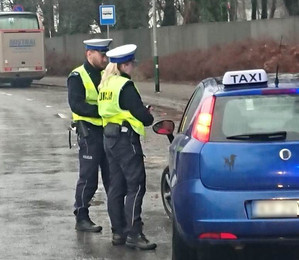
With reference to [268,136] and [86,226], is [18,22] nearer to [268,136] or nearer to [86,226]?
[86,226]

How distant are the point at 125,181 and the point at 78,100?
1.01m

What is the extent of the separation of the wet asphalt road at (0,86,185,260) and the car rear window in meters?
1.76

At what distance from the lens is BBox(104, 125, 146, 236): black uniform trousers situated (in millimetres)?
7930

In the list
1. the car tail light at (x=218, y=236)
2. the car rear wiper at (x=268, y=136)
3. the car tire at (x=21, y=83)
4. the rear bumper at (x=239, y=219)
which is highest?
the car rear wiper at (x=268, y=136)

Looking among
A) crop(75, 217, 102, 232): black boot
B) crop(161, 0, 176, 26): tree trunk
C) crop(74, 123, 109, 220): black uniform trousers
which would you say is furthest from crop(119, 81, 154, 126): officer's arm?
crop(161, 0, 176, 26): tree trunk

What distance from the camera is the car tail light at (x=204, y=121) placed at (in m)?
6.59

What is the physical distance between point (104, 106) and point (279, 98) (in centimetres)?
190

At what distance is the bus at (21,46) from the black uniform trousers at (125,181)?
32.3 meters

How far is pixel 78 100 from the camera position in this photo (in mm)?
8703

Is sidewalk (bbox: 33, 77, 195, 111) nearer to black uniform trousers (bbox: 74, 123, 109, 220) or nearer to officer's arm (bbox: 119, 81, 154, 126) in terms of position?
black uniform trousers (bbox: 74, 123, 109, 220)

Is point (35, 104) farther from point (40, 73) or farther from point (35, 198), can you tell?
point (35, 198)

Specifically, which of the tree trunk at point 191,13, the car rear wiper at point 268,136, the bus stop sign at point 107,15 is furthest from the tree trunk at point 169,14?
the car rear wiper at point 268,136

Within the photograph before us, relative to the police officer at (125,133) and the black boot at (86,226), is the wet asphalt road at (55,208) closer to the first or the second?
the black boot at (86,226)

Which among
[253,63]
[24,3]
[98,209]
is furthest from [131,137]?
[24,3]
